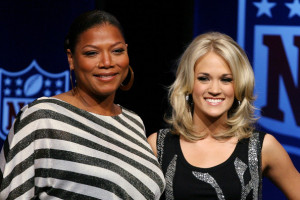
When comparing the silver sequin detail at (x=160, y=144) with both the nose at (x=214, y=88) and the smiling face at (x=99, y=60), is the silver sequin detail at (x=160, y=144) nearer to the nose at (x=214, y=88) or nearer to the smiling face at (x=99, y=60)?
the nose at (x=214, y=88)

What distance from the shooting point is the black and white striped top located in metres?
1.98

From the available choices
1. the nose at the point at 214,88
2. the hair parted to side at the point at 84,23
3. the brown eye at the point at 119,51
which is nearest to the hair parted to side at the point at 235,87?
the nose at the point at 214,88

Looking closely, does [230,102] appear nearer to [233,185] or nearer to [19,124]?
[233,185]

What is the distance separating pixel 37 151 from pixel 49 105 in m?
0.21

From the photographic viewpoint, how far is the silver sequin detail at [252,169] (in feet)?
8.26

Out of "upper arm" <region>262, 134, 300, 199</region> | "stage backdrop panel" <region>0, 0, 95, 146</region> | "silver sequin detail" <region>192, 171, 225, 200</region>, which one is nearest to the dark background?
"stage backdrop panel" <region>0, 0, 95, 146</region>

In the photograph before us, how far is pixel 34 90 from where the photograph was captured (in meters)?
3.65

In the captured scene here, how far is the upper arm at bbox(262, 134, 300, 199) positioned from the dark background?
29.9 inches

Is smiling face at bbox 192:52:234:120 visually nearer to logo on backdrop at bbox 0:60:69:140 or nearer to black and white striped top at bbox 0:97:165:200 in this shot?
black and white striped top at bbox 0:97:165:200

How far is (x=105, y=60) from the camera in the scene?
87.4 inches

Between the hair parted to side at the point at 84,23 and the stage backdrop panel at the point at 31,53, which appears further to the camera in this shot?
the stage backdrop panel at the point at 31,53

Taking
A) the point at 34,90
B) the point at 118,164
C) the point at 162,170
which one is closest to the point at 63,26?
the point at 34,90

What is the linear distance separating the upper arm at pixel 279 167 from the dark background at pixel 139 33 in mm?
761

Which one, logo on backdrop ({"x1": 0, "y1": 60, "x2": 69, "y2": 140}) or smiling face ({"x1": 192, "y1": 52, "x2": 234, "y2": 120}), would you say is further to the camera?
logo on backdrop ({"x1": 0, "y1": 60, "x2": 69, "y2": 140})
